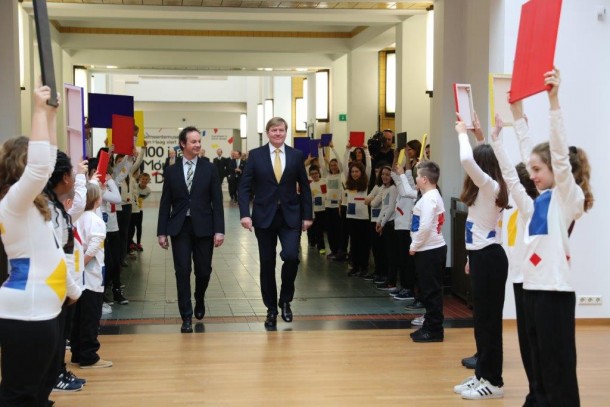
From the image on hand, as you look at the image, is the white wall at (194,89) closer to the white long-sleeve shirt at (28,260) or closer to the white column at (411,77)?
the white column at (411,77)

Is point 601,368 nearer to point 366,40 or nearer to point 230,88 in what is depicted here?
point 366,40

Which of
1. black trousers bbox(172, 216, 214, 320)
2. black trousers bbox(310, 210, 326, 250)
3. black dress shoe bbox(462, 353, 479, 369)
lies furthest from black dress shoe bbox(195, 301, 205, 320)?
black trousers bbox(310, 210, 326, 250)

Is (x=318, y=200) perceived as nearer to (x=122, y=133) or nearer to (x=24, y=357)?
(x=122, y=133)

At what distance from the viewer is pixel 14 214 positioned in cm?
322

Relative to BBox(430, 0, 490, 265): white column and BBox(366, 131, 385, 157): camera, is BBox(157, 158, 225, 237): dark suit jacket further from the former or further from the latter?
BBox(366, 131, 385, 157): camera

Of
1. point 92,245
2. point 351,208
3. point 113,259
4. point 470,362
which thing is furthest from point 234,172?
point 470,362

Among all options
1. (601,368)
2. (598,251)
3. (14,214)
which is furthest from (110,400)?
(598,251)

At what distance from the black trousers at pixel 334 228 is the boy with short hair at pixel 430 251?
5.97 metres

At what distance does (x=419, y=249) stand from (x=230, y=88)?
28.5m

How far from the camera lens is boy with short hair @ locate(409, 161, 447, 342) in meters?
6.65

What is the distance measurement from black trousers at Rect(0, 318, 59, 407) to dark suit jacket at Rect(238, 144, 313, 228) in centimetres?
407

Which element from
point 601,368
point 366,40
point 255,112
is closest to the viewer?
point 601,368

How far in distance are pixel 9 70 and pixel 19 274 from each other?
19.6ft

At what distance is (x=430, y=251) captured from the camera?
678 cm
